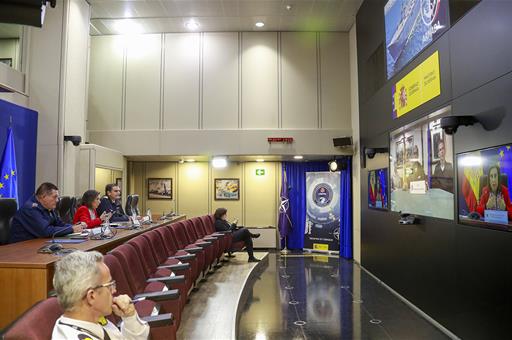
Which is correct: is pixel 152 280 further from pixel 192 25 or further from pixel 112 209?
pixel 192 25

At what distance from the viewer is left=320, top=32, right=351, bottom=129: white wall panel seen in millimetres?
8789

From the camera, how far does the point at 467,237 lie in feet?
11.5

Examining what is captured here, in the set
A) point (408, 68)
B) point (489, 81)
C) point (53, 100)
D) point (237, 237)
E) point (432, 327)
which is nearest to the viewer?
point (489, 81)

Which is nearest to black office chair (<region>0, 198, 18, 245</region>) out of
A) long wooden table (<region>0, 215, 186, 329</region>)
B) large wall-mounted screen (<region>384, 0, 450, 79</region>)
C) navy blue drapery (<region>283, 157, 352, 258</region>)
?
long wooden table (<region>0, 215, 186, 329</region>)

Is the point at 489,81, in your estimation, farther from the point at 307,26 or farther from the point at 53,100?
the point at 53,100

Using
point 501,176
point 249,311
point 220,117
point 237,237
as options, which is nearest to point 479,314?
point 501,176

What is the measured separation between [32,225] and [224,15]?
623 cm

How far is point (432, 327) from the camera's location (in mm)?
4070

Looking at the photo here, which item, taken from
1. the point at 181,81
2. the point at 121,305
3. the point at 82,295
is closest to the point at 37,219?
the point at 121,305

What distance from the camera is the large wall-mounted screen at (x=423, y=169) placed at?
12.9 ft

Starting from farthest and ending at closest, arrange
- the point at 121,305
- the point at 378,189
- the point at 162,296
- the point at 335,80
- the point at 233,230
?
1. the point at 335,80
2. the point at 233,230
3. the point at 378,189
4. the point at 162,296
5. the point at 121,305

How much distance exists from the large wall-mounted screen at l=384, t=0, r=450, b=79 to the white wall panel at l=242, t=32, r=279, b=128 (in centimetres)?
354

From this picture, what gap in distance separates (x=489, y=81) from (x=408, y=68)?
1.79m

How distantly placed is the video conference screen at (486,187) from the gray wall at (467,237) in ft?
0.29
